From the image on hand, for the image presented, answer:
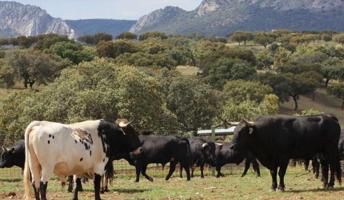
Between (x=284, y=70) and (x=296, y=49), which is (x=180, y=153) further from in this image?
(x=296, y=49)

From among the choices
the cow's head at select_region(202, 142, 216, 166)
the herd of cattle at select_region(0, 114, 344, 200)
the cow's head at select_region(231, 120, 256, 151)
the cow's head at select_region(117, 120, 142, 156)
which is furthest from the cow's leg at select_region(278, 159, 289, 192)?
the cow's head at select_region(202, 142, 216, 166)

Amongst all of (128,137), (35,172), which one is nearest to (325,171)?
(128,137)

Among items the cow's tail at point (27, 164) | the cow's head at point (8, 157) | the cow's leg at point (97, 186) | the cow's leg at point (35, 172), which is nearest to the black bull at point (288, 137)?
the cow's leg at point (97, 186)

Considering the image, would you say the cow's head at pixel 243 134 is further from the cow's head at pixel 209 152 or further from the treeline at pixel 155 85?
the treeline at pixel 155 85

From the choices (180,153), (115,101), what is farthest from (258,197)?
(115,101)

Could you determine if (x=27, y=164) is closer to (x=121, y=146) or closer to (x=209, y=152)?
(x=121, y=146)

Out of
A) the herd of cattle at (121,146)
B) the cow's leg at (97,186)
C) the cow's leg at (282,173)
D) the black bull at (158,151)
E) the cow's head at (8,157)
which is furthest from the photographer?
the black bull at (158,151)

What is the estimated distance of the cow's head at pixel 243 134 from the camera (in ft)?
56.5

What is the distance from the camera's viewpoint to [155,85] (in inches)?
2217

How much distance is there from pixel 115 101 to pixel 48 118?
20.0 ft

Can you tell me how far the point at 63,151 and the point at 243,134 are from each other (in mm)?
5439

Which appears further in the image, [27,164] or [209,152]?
A: [209,152]

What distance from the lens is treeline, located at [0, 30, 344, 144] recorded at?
1955 inches

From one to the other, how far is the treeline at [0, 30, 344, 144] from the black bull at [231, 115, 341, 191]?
30.0 meters
